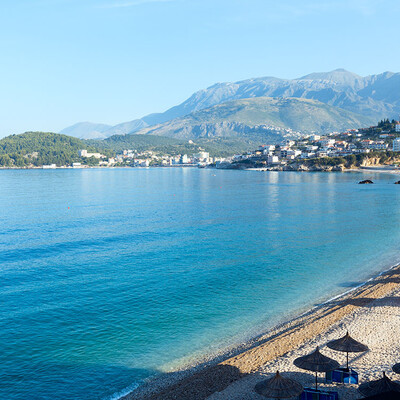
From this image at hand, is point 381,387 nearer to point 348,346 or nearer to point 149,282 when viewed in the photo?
point 348,346

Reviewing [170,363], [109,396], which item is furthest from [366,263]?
[109,396]

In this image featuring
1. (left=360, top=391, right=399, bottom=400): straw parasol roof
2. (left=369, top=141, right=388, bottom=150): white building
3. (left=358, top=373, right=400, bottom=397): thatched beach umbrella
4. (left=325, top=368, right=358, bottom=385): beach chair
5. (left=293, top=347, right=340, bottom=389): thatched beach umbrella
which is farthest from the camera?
(left=369, top=141, right=388, bottom=150): white building

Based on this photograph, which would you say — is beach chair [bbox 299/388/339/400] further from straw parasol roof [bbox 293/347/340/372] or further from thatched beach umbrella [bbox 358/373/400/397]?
thatched beach umbrella [bbox 358/373/400/397]

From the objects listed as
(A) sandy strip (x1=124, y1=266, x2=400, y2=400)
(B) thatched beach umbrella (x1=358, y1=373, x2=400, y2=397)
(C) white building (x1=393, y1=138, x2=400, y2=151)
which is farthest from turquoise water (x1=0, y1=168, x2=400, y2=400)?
(C) white building (x1=393, y1=138, x2=400, y2=151)

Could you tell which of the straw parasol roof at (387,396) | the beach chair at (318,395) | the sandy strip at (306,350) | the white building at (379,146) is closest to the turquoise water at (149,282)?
the sandy strip at (306,350)

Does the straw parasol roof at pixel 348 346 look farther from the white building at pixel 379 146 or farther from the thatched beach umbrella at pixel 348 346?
the white building at pixel 379 146

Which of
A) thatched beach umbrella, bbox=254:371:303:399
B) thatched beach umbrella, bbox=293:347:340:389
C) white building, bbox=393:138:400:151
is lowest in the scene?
thatched beach umbrella, bbox=254:371:303:399

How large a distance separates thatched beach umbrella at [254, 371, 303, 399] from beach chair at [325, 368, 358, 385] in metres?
2.20

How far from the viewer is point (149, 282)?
971 inches

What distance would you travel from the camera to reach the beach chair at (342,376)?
13.0 m

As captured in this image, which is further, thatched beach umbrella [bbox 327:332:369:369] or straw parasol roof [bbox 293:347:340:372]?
thatched beach umbrella [bbox 327:332:369:369]

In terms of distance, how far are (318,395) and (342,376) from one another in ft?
5.40

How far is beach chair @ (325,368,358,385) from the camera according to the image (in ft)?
42.7

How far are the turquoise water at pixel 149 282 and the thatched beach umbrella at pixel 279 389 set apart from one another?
16.7 feet
